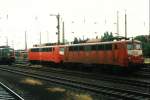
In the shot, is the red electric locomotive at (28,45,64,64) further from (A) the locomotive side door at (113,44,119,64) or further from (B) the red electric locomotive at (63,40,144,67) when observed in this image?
(A) the locomotive side door at (113,44,119,64)

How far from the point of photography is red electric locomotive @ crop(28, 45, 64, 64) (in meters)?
43.0

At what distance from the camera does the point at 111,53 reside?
98.9ft

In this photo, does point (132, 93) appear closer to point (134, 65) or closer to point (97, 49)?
point (134, 65)

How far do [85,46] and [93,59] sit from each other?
7.42ft

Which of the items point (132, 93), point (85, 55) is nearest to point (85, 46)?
point (85, 55)

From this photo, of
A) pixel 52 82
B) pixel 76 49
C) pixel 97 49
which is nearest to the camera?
pixel 52 82

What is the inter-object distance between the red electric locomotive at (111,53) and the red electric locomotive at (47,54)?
6163 mm

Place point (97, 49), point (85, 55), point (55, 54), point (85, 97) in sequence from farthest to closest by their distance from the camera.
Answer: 1. point (55, 54)
2. point (85, 55)
3. point (97, 49)
4. point (85, 97)

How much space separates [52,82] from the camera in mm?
23250

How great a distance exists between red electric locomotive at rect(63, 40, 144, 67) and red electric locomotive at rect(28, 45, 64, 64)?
6163mm

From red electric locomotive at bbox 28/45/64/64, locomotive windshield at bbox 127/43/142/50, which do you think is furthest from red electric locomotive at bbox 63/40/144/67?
red electric locomotive at bbox 28/45/64/64

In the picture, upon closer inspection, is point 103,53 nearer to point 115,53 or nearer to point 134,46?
point 115,53

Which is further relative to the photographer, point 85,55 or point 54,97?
point 85,55

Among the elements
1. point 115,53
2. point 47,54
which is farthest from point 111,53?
point 47,54
